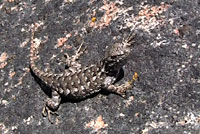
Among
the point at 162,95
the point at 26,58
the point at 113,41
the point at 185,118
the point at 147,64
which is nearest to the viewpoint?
the point at 185,118

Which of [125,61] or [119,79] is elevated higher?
[125,61]

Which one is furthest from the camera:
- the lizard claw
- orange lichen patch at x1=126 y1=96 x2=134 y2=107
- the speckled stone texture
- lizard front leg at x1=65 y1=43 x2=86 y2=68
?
lizard front leg at x1=65 y1=43 x2=86 y2=68

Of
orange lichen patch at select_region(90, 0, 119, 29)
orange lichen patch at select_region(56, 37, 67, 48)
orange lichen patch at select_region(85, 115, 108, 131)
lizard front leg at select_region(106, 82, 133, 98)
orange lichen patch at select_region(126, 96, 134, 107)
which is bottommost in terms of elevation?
orange lichen patch at select_region(85, 115, 108, 131)

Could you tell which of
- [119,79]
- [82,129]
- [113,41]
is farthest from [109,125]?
[113,41]

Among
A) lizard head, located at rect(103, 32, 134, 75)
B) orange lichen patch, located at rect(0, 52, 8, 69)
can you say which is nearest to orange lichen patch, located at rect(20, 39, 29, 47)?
orange lichen patch, located at rect(0, 52, 8, 69)

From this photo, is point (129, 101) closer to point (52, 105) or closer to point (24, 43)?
point (52, 105)

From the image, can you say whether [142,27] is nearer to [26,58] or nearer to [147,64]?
[147,64]

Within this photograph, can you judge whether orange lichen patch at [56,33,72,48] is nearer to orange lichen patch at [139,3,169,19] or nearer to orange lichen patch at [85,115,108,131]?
orange lichen patch at [139,3,169,19]
